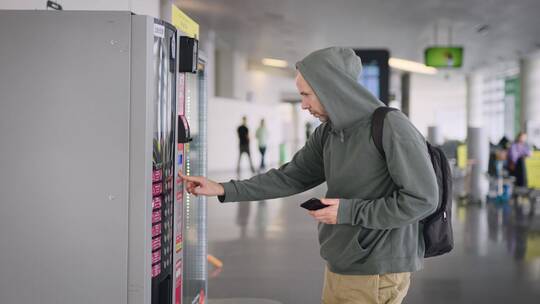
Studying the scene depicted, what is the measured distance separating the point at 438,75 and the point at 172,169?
3154cm

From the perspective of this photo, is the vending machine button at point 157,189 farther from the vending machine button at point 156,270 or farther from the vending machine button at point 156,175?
the vending machine button at point 156,270

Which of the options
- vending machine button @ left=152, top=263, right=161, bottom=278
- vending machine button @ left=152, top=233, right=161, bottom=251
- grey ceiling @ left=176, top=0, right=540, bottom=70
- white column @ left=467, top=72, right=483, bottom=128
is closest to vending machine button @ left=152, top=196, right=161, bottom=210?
vending machine button @ left=152, top=233, right=161, bottom=251

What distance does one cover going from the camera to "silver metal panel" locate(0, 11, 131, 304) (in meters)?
2.13

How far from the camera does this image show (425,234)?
2.15m

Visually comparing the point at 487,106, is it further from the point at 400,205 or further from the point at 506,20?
the point at 400,205

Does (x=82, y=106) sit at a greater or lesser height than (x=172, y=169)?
greater

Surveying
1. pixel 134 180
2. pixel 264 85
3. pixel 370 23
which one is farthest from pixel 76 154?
pixel 264 85

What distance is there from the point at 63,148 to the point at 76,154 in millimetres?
46

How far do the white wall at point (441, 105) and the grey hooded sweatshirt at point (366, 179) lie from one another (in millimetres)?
33032

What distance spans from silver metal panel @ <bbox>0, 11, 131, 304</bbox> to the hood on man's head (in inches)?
24.3

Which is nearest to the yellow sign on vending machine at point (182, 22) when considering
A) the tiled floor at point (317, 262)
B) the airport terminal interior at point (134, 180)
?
the airport terminal interior at point (134, 180)

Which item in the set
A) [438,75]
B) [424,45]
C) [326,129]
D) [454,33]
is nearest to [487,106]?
[438,75]

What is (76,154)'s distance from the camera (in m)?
2.15

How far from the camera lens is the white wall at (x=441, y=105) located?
35.8 m
